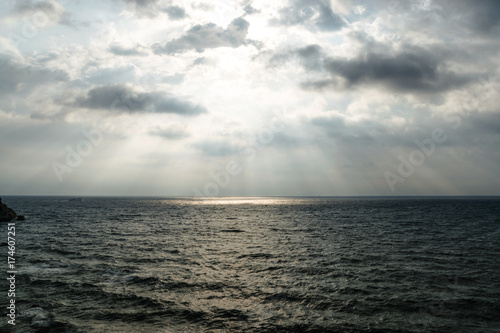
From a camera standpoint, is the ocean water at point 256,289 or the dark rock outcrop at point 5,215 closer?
the ocean water at point 256,289

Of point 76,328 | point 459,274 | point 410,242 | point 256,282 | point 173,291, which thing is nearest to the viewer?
point 76,328

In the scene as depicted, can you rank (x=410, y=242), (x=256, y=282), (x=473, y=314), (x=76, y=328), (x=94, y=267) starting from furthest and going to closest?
(x=410, y=242) < (x=94, y=267) < (x=256, y=282) < (x=473, y=314) < (x=76, y=328)

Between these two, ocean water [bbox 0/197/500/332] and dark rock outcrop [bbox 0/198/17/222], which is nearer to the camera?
ocean water [bbox 0/197/500/332]

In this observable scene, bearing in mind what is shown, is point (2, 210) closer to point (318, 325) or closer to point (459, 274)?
point (318, 325)

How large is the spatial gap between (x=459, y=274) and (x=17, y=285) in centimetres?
3808

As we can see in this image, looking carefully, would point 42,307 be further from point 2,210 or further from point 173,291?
point 2,210

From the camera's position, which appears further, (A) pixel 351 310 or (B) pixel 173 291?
(B) pixel 173 291

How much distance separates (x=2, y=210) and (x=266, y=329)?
285ft

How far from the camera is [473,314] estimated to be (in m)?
17.7

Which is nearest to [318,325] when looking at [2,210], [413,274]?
[413,274]

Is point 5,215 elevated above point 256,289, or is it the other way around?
point 256,289

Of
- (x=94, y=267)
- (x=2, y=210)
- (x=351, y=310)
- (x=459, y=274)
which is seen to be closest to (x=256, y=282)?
(x=351, y=310)

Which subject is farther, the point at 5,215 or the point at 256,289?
the point at 5,215

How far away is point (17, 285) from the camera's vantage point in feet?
73.6
